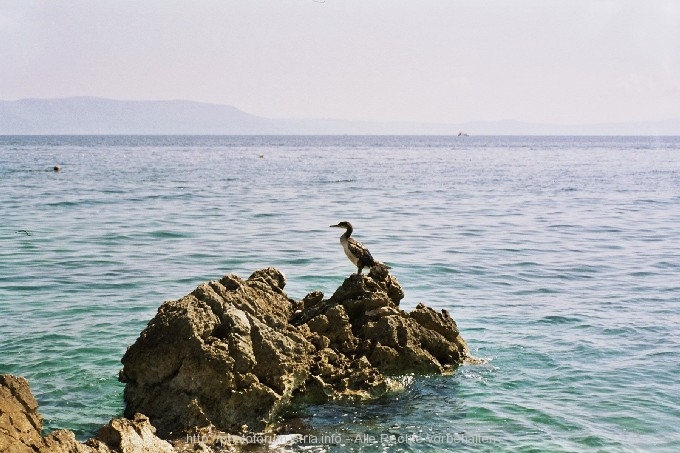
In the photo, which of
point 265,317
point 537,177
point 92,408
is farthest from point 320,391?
point 537,177

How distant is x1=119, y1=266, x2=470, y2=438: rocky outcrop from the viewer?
444 inches

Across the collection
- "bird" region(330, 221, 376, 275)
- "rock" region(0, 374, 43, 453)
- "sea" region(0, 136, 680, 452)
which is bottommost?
"sea" region(0, 136, 680, 452)

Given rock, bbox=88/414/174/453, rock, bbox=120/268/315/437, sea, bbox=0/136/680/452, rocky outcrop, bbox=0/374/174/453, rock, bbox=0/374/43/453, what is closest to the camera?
rock, bbox=0/374/43/453

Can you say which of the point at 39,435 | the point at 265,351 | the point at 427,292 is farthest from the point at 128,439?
the point at 427,292

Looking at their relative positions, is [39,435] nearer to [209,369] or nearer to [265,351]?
[209,369]

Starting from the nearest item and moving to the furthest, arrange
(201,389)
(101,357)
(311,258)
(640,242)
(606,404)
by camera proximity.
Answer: (201,389)
(606,404)
(101,357)
(311,258)
(640,242)

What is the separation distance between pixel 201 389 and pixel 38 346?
600cm

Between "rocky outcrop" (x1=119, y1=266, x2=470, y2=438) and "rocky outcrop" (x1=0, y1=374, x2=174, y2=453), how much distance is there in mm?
1109

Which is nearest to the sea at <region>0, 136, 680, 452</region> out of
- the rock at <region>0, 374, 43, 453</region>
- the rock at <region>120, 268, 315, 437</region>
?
the rock at <region>120, 268, 315, 437</region>

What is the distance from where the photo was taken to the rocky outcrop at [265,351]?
11281 mm

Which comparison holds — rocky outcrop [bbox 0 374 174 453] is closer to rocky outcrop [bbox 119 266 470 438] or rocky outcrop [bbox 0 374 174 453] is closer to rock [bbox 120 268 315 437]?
rock [bbox 120 268 315 437]

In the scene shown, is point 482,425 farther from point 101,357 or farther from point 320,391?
→ point 101,357

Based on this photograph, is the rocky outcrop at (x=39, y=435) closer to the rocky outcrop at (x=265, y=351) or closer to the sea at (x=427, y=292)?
the rocky outcrop at (x=265, y=351)

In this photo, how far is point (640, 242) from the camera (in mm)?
32250
